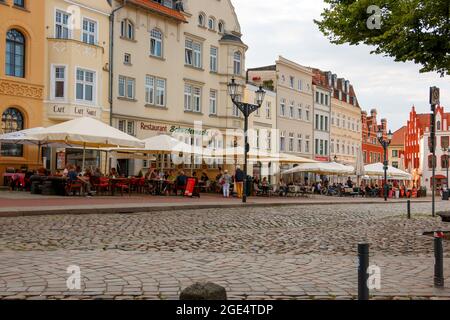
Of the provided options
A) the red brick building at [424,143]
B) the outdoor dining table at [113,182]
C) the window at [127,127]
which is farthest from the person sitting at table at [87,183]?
the red brick building at [424,143]

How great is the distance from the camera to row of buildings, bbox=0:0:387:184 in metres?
31.1

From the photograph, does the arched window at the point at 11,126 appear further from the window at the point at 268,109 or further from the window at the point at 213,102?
the window at the point at 268,109

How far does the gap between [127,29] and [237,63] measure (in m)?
11.7

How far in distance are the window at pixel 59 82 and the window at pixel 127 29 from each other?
586 cm

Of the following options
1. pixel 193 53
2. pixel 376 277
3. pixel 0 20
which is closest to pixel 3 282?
pixel 376 277

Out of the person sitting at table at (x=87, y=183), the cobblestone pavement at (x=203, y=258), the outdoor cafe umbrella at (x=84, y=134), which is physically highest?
the outdoor cafe umbrella at (x=84, y=134)

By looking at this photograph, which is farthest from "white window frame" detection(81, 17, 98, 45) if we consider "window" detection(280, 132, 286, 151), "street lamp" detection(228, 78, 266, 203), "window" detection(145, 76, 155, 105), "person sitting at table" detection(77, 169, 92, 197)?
"window" detection(280, 132, 286, 151)

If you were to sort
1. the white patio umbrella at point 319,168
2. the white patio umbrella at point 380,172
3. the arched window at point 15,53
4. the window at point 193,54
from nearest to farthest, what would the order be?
the arched window at point 15,53
the white patio umbrella at point 319,168
the window at point 193,54
the white patio umbrella at point 380,172

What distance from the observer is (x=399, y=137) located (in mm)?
123938

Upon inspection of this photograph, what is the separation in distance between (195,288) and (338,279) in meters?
2.84

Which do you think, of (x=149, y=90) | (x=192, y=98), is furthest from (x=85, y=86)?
(x=192, y=98)

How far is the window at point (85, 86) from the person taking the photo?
33.3 metres

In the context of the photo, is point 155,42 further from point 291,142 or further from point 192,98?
point 291,142

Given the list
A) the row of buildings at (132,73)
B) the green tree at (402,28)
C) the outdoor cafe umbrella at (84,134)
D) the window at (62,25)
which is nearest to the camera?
the green tree at (402,28)
